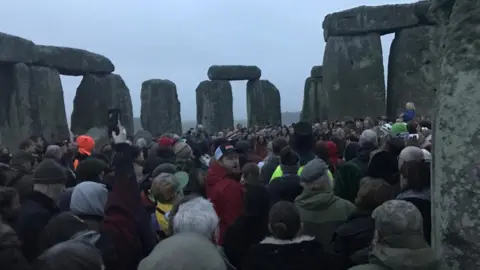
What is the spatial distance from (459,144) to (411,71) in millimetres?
15117

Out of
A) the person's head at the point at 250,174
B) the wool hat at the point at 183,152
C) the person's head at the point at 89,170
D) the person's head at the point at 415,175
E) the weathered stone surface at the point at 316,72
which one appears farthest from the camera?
the weathered stone surface at the point at 316,72

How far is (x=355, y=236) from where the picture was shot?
3.42m

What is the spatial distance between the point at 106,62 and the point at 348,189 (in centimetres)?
1721

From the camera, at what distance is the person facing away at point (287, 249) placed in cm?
296

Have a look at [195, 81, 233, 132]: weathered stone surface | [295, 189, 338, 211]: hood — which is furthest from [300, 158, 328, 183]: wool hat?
[195, 81, 233, 132]: weathered stone surface

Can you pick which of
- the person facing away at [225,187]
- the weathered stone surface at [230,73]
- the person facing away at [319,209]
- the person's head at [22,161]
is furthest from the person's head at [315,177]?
the weathered stone surface at [230,73]

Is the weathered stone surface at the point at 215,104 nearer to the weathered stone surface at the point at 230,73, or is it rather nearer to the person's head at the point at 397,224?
the weathered stone surface at the point at 230,73

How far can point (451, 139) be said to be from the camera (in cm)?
251

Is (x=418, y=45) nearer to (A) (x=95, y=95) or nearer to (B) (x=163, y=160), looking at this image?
(A) (x=95, y=95)

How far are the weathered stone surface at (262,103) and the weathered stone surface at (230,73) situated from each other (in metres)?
0.57

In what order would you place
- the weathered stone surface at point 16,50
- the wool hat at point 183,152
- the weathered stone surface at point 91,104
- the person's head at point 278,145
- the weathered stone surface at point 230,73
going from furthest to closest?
the weathered stone surface at point 230,73 → the weathered stone surface at point 91,104 → the weathered stone surface at point 16,50 → the person's head at point 278,145 → the wool hat at point 183,152

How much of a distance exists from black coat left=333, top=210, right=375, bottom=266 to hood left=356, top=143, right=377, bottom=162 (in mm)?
2004

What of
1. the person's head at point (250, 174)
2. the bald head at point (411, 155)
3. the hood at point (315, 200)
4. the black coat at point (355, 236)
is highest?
the bald head at point (411, 155)

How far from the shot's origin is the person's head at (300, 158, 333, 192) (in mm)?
3844
